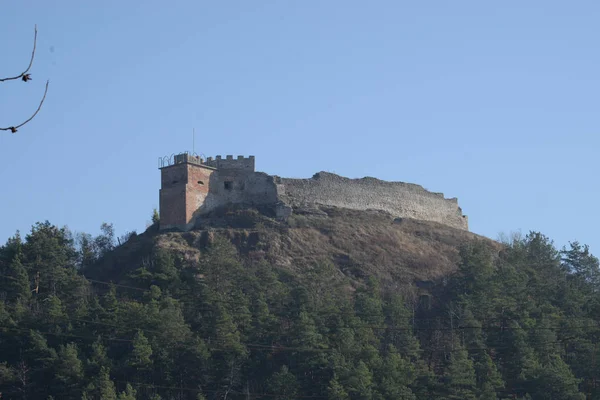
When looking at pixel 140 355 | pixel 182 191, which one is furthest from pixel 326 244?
pixel 140 355

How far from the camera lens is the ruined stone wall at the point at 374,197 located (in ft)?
169

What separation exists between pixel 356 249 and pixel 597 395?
16.8m

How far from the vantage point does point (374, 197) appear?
178 feet

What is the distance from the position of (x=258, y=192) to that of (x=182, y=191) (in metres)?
4.71

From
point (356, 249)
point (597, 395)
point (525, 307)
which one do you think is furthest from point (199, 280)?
point (597, 395)

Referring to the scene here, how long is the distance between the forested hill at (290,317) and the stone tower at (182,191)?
112cm

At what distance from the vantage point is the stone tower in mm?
47562

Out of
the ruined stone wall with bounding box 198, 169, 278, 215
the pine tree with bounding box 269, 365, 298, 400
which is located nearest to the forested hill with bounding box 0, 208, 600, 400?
the pine tree with bounding box 269, 365, 298, 400

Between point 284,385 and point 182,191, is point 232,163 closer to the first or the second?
point 182,191

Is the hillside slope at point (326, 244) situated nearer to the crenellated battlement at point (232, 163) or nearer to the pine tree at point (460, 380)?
the crenellated battlement at point (232, 163)

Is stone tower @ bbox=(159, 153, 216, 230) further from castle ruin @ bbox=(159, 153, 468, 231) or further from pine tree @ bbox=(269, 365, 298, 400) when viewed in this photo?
pine tree @ bbox=(269, 365, 298, 400)

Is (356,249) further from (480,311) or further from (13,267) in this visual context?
(13,267)

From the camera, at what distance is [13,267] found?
42969 mm

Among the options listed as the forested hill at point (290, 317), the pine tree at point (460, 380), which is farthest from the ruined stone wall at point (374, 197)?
the pine tree at point (460, 380)
